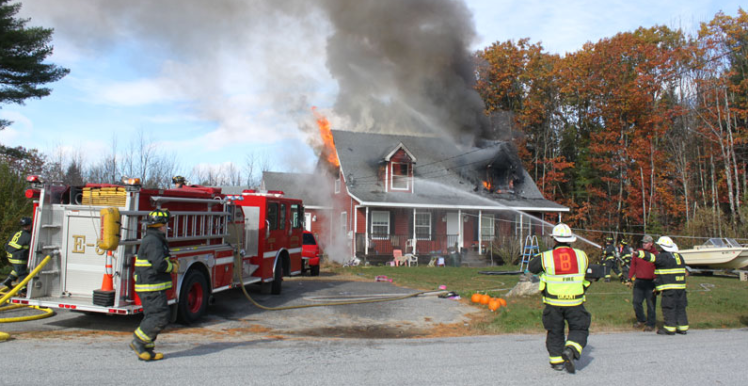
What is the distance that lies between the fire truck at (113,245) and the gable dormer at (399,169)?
16.3 m

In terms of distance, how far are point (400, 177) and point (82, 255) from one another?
1898cm

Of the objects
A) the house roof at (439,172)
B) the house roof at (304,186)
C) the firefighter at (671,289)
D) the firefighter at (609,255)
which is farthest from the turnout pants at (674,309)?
the house roof at (304,186)

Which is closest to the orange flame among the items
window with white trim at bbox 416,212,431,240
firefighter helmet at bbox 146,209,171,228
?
window with white trim at bbox 416,212,431,240

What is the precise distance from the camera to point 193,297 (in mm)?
8289

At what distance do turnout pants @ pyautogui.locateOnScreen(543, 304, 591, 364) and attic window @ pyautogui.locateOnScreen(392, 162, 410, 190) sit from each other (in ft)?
64.9

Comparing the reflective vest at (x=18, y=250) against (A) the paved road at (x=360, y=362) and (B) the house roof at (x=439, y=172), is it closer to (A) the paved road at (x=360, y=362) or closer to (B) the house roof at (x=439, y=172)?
(A) the paved road at (x=360, y=362)

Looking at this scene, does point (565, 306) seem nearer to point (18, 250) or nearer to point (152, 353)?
point (152, 353)

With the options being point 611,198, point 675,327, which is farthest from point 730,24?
point 675,327

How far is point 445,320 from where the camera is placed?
924 cm

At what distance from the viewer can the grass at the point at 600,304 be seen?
28.8 feet

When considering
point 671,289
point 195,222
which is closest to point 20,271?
point 195,222

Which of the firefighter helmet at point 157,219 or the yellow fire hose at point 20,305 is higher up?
the firefighter helmet at point 157,219

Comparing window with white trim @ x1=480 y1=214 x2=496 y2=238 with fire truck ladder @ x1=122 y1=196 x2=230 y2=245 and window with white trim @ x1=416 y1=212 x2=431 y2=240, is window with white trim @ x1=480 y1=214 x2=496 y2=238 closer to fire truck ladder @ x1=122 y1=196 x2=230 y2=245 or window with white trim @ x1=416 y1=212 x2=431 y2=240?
window with white trim @ x1=416 y1=212 x2=431 y2=240

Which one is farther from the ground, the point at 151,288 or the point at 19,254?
the point at 19,254
